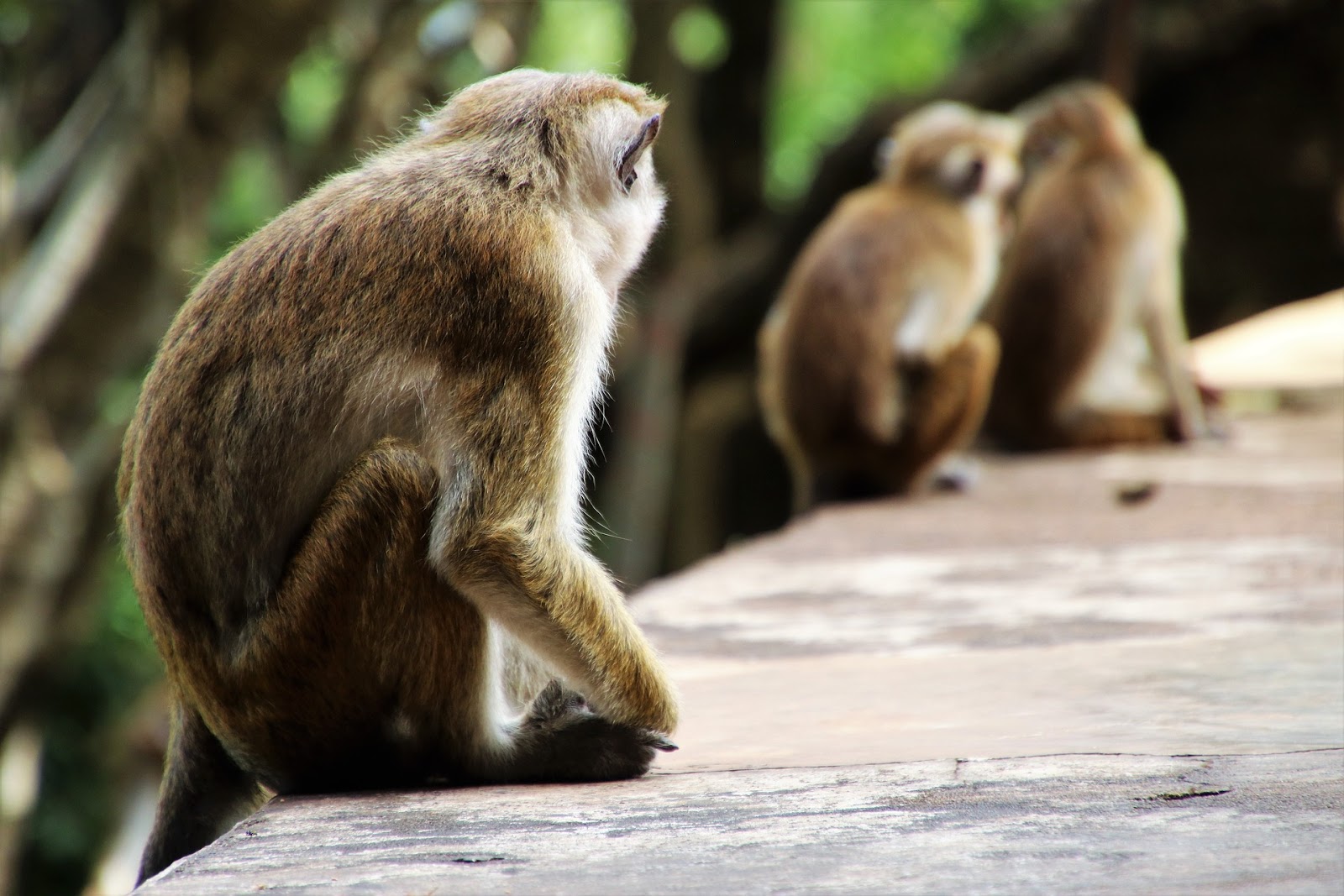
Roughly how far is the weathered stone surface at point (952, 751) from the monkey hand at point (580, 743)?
6cm

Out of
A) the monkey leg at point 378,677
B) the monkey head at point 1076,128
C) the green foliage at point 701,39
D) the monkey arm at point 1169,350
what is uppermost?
the green foliage at point 701,39

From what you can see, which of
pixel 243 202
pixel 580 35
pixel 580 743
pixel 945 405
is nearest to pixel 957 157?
pixel 945 405

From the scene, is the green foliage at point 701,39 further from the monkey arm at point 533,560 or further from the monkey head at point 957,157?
the monkey arm at point 533,560

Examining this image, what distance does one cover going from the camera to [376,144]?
382 centimetres

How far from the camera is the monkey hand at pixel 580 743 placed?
279cm

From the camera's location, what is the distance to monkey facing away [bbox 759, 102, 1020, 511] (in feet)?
21.6

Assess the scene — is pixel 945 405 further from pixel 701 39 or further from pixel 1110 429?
pixel 701 39

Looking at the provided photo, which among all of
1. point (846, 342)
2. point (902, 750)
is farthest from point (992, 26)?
point (902, 750)

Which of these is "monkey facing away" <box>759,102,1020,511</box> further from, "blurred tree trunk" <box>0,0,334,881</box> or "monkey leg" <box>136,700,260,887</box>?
"monkey leg" <box>136,700,260,887</box>

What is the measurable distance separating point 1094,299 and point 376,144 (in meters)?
4.58

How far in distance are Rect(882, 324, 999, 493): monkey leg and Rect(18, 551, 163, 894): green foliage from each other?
693cm

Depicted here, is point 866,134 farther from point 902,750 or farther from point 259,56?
point 902,750

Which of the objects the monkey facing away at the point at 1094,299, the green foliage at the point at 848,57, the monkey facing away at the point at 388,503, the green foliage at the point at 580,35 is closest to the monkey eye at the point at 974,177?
the monkey facing away at the point at 1094,299

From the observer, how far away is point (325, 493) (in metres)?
2.67
